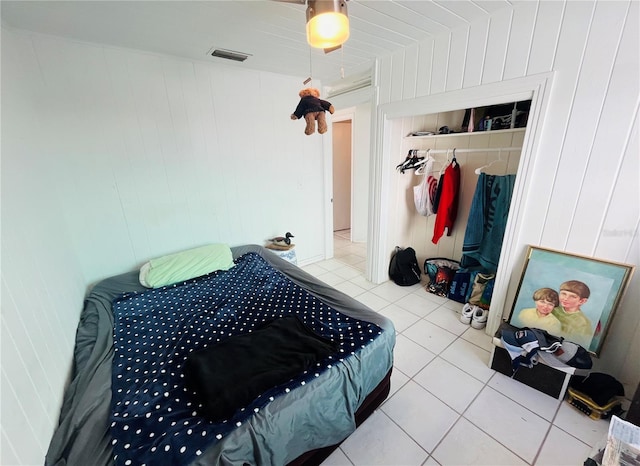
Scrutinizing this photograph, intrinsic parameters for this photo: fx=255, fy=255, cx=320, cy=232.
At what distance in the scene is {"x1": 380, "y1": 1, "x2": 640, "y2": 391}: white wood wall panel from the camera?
4.57 feet

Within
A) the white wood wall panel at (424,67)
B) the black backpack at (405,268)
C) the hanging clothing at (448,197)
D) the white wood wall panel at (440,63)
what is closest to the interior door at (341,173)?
the black backpack at (405,268)

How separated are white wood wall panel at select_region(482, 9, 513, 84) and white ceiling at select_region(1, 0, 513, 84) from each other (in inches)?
2.4

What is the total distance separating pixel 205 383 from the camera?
109 centimetres

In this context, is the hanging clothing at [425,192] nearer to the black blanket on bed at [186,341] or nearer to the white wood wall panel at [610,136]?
the white wood wall panel at [610,136]

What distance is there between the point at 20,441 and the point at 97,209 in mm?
1789

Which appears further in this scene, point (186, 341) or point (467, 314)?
point (467, 314)

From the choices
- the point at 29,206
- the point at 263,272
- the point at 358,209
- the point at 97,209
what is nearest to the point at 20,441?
the point at 29,206

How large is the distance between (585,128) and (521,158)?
1.09 ft

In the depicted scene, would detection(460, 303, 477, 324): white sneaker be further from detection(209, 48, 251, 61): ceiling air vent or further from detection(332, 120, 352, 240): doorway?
detection(332, 120, 352, 240): doorway

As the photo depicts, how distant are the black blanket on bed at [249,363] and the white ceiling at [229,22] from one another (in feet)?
5.96

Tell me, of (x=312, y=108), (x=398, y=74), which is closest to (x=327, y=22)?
(x=312, y=108)

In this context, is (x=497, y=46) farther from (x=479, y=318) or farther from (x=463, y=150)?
(x=479, y=318)

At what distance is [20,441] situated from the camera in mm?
782

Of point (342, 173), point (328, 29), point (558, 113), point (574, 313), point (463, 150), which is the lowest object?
point (574, 313)
